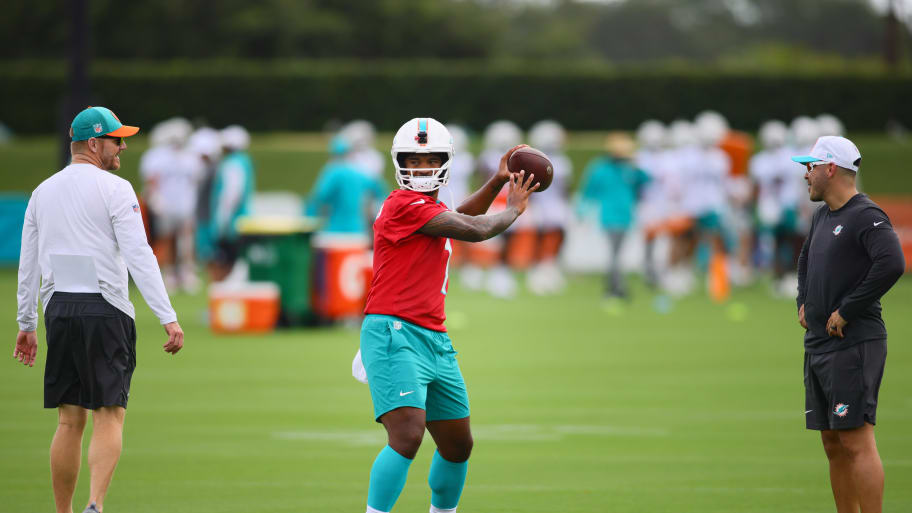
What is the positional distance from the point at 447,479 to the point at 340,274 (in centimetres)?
1010

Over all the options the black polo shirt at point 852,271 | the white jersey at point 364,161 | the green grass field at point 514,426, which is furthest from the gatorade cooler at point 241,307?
the black polo shirt at point 852,271

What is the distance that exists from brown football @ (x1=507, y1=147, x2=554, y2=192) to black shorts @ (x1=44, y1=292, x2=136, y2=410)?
2038 mm

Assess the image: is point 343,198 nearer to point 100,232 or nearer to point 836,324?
point 100,232

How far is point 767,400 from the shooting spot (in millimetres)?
11125

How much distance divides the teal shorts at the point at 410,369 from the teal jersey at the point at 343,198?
10.3m

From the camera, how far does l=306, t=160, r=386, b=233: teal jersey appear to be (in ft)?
54.0

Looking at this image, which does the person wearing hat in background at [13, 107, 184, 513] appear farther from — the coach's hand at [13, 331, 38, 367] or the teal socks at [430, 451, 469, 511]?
the teal socks at [430, 451, 469, 511]

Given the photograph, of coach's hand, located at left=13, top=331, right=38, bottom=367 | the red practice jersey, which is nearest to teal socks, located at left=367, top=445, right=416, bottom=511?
the red practice jersey

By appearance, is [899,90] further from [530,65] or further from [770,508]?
[770,508]

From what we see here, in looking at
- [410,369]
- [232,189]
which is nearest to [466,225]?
[410,369]

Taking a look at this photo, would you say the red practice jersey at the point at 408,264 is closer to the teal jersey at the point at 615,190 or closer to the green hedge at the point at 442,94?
the teal jersey at the point at 615,190

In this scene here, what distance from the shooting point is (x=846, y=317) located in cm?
614

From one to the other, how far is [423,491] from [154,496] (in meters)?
1.54

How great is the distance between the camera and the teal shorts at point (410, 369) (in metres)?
5.97
